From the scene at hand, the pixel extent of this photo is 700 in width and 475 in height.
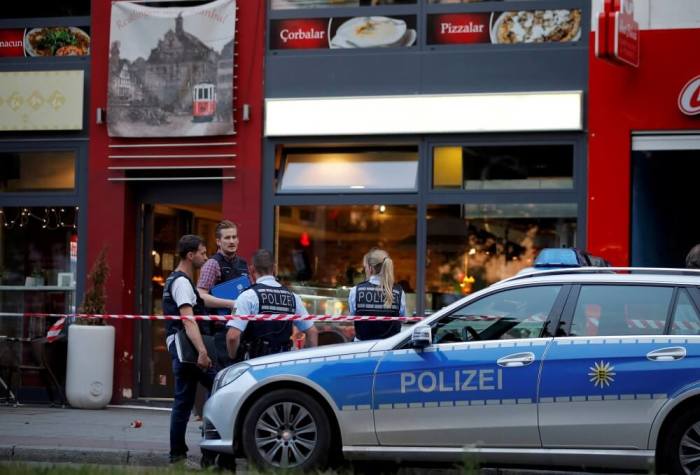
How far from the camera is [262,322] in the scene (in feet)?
34.1

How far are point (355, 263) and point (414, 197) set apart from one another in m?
1.15

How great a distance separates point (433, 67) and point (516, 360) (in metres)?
Result: 6.65

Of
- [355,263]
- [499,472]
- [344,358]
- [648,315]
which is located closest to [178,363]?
[344,358]

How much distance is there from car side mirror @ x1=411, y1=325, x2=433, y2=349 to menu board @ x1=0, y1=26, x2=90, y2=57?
8758 mm

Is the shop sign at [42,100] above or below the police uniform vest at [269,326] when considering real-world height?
above

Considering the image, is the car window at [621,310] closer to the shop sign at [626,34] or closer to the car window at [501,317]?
the car window at [501,317]

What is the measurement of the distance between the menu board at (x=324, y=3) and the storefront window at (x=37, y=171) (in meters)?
3.47

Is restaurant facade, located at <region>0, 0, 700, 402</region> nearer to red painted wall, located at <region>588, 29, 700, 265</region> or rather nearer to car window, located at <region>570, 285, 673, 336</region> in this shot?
red painted wall, located at <region>588, 29, 700, 265</region>

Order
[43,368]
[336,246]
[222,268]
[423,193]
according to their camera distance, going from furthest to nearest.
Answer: [43,368] → [336,246] → [423,193] → [222,268]

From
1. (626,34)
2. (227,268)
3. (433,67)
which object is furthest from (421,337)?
(433,67)

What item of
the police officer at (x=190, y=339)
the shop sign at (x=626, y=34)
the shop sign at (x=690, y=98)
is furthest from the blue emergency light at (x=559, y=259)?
the shop sign at (x=690, y=98)

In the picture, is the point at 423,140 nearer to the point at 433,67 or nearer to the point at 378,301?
the point at 433,67

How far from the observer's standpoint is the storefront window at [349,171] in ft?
48.5

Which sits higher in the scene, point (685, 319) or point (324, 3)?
point (324, 3)
